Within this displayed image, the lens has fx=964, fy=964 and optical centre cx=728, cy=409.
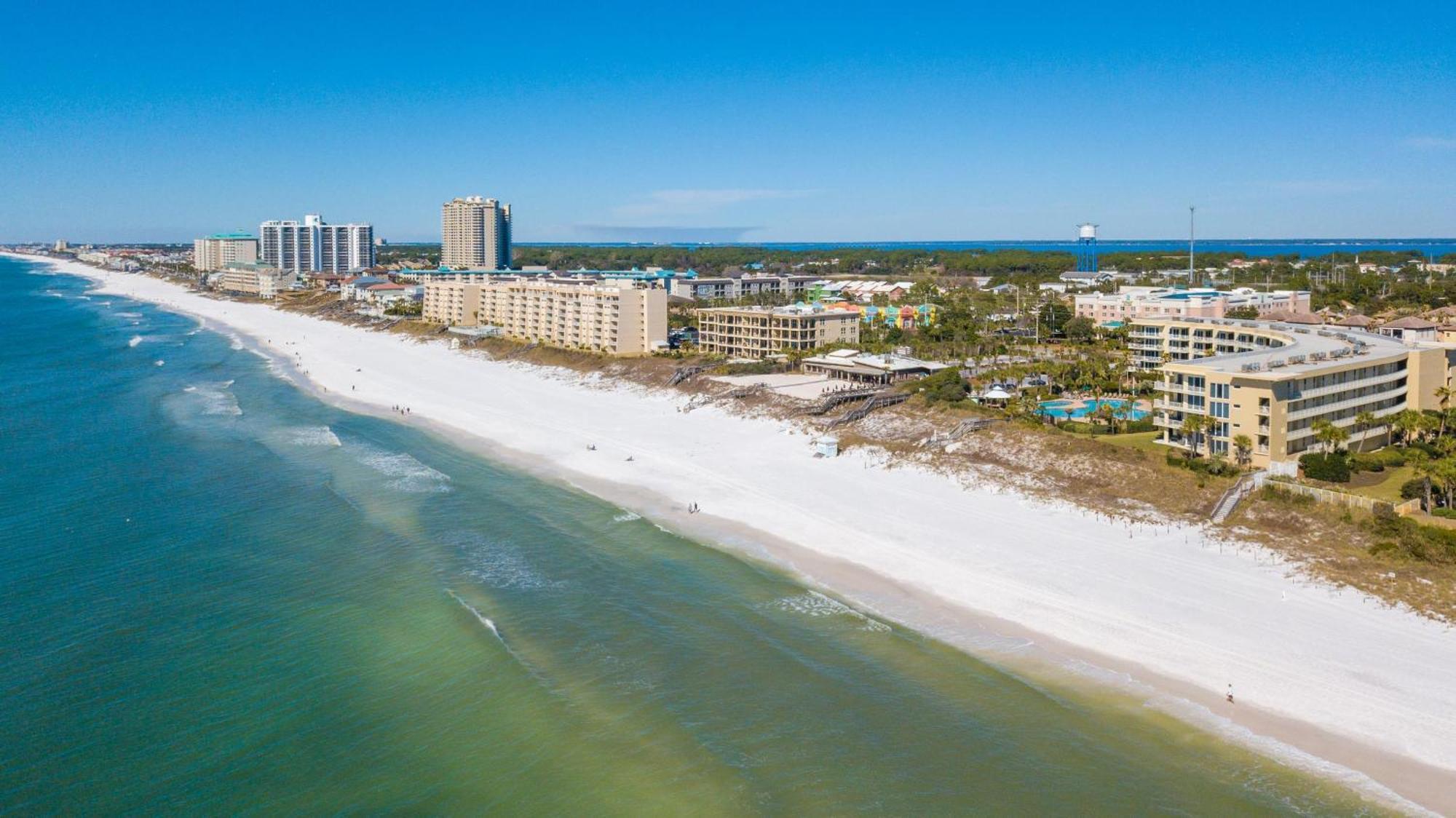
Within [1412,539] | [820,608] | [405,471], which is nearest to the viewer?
[1412,539]

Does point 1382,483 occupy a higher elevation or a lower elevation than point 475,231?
lower

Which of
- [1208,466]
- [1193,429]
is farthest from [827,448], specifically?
[1208,466]

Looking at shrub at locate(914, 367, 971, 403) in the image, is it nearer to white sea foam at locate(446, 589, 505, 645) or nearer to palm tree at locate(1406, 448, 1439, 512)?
palm tree at locate(1406, 448, 1439, 512)

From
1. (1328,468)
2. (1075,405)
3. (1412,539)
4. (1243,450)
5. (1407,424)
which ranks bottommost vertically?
(1412,539)

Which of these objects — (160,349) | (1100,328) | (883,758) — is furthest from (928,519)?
(160,349)

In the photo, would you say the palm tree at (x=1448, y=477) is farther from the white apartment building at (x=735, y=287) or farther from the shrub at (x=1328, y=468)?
the white apartment building at (x=735, y=287)

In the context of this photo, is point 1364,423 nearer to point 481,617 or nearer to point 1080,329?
point 481,617

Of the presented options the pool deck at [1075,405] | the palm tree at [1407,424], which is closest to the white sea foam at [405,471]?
the pool deck at [1075,405]
